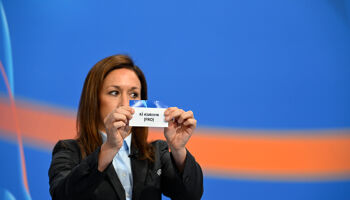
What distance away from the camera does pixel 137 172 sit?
133 centimetres

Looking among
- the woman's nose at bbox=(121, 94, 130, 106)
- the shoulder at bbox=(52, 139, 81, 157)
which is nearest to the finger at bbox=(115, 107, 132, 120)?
the woman's nose at bbox=(121, 94, 130, 106)

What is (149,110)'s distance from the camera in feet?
3.87

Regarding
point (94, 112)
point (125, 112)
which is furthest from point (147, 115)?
point (94, 112)

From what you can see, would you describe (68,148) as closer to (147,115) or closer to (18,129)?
(147,115)

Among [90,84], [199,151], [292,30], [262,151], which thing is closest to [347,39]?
[292,30]

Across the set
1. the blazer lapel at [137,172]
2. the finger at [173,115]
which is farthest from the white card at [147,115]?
the blazer lapel at [137,172]

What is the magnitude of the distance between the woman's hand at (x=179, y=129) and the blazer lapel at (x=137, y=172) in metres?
0.18

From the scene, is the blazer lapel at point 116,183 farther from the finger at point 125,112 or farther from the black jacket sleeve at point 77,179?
the finger at point 125,112

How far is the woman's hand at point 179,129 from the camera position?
1.21 metres

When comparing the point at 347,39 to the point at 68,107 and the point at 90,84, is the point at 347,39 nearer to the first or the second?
the point at 90,84

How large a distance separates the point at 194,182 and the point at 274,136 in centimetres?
124

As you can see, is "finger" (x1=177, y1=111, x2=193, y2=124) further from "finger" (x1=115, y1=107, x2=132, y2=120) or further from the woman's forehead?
the woman's forehead

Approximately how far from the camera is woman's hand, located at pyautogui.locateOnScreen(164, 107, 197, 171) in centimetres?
121

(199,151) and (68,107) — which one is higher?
(68,107)
